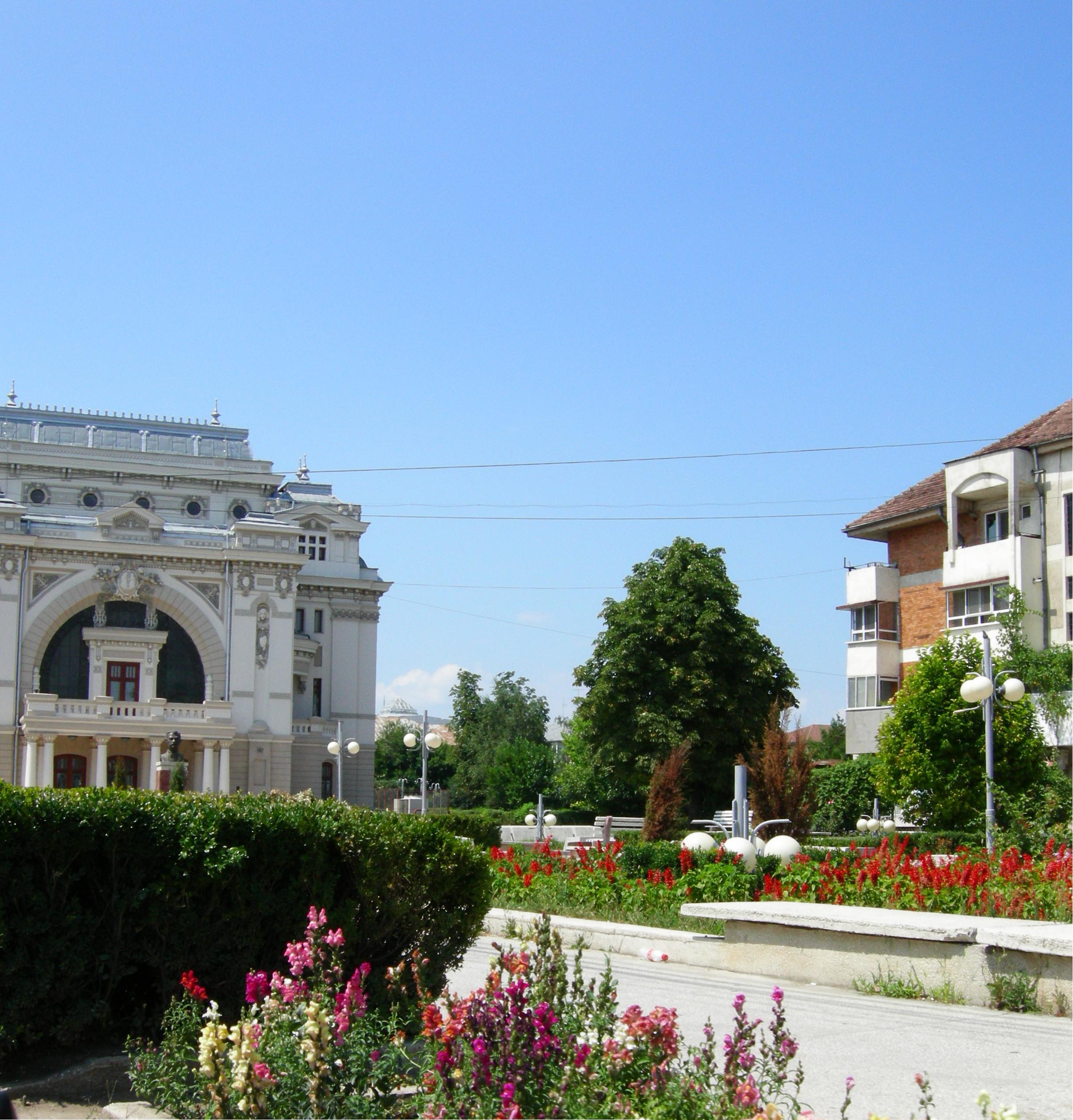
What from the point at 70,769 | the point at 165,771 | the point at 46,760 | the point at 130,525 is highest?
the point at 130,525

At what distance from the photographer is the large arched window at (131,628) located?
54.5 m

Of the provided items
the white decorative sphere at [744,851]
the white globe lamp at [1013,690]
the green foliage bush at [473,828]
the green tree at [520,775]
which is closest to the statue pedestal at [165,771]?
the green foliage bush at [473,828]

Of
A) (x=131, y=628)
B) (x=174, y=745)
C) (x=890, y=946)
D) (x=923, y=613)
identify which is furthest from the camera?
(x=131, y=628)

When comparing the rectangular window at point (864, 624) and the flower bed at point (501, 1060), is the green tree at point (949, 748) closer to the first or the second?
the rectangular window at point (864, 624)

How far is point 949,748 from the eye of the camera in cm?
3575

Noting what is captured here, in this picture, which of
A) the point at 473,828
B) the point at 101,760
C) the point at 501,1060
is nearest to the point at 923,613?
the point at 473,828

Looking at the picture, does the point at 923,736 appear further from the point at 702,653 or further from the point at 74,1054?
the point at 74,1054

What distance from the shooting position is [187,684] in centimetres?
5625

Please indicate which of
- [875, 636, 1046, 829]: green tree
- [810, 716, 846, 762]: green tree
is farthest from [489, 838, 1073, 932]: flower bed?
[810, 716, 846, 762]: green tree

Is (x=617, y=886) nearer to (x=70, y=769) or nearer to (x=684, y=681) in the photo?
(x=684, y=681)

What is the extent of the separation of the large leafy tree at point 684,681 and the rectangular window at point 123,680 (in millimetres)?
18726

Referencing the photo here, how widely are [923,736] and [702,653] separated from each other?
41.9 feet

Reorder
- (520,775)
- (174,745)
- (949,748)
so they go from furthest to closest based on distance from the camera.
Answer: (520,775) → (174,745) → (949,748)

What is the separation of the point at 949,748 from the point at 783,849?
64.5ft
